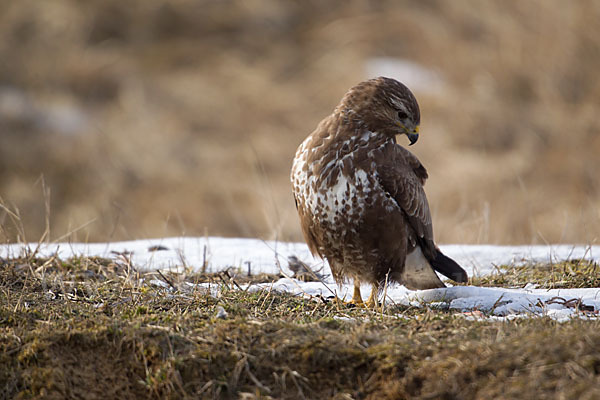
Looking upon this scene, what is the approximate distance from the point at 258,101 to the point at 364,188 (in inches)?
441

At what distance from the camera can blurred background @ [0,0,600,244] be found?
11.3 meters

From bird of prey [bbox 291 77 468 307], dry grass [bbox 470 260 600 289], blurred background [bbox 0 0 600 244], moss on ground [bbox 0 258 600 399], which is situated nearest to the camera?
moss on ground [bbox 0 258 600 399]

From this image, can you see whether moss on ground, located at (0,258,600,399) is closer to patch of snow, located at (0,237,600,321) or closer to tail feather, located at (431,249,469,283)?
patch of snow, located at (0,237,600,321)

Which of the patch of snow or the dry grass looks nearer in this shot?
the patch of snow

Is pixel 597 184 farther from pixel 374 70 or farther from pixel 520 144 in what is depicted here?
pixel 374 70

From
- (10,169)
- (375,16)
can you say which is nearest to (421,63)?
(375,16)

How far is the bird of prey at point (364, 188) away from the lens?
3.90 m

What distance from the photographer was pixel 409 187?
4070mm

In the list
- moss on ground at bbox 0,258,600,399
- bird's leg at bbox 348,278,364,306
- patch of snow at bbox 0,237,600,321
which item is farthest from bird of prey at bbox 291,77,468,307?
moss on ground at bbox 0,258,600,399

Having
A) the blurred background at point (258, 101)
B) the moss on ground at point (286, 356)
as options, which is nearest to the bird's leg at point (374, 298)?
the moss on ground at point (286, 356)

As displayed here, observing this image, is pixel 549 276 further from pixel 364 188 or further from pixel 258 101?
pixel 258 101

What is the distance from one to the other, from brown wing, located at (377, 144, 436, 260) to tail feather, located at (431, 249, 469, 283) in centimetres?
6

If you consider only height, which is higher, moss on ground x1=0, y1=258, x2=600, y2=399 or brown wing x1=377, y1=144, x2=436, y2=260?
brown wing x1=377, y1=144, x2=436, y2=260

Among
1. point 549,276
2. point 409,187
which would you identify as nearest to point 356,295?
point 409,187
